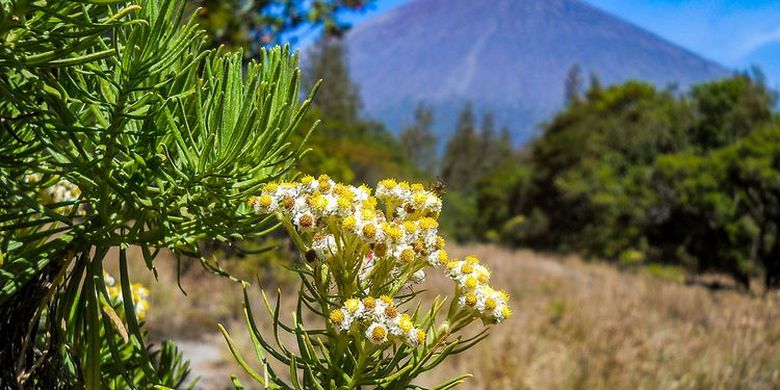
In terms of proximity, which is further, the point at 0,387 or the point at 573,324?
the point at 573,324

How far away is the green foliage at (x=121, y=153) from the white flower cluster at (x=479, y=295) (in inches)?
9.3

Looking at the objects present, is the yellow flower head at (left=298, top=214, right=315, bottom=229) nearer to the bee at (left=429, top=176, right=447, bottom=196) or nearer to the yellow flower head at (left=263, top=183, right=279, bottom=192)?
the yellow flower head at (left=263, top=183, right=279, bottom=192)

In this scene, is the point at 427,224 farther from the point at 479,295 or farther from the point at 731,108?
the point at 731,108

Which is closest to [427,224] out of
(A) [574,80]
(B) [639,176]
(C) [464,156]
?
(B) [639,176]

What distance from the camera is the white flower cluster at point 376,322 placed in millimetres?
581

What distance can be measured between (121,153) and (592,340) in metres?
5.02

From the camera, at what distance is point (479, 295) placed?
0.68 meters

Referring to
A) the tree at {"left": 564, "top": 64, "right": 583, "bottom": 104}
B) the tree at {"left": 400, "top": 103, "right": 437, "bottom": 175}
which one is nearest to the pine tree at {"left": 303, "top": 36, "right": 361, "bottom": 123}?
the tree at {"left": 400, "top": 103, "right": 437, "bottom": 175}

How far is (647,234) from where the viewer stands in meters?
18.2

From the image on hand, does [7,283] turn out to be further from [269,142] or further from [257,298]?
[257,298]

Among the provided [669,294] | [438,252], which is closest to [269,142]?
[438,252]

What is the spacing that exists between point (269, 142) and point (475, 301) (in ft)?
0.95

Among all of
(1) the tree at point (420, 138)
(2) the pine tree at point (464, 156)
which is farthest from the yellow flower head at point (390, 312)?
(1) the tree at point (420, 138)

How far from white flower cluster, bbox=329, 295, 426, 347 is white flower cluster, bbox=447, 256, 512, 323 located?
10 cm
